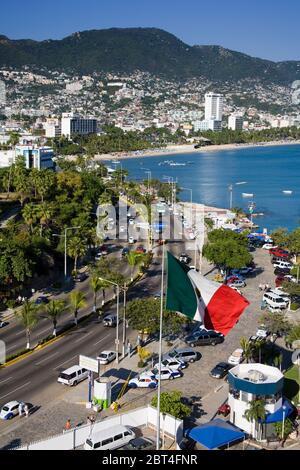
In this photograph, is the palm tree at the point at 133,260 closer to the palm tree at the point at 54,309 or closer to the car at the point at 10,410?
the palm tree at the point at 54,309

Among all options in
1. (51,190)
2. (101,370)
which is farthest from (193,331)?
(51,190)

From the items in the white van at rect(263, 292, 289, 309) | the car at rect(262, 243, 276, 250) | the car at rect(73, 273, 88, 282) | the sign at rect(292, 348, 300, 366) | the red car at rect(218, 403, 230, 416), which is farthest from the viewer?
the car at rect(262, 243, 276, 250)

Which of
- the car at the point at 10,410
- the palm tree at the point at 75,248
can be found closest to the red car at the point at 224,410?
the car at the point at 10,410

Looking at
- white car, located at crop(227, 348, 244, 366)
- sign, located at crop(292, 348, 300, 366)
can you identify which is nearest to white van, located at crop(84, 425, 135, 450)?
white car, located at crop(227, 348, 244, 366)

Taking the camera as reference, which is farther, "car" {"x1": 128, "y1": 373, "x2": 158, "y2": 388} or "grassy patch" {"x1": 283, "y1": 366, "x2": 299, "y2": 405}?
"car" {"x1": 128, "y1": 373, "x2": 158, "y2": 388}

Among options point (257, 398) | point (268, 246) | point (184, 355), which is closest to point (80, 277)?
point (184, 355)

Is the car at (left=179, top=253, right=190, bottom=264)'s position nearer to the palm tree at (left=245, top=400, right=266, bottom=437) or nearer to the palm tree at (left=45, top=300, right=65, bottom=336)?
the palm tree at (left=45, top=300, right=65, bottom=336)
